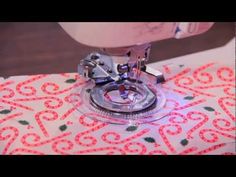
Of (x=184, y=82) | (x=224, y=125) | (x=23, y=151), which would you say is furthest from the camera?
(x=184, y=82)

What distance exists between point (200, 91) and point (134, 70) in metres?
0.16

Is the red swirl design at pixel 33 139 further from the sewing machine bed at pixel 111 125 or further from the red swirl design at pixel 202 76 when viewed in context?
the red swirl design at pixel 202 76

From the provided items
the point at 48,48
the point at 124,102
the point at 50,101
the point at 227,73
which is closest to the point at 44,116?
the point at 50,101

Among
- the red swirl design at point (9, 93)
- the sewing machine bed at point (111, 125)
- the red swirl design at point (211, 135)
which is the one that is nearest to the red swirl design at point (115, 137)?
the sewing machine bed at point (111, 125)

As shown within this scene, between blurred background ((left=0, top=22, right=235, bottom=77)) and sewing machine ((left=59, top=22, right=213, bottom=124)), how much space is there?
0.39 ft

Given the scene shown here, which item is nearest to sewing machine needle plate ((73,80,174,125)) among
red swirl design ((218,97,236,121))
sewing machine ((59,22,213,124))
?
sewing machine ((59,22,213,124))

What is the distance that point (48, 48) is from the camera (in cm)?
114

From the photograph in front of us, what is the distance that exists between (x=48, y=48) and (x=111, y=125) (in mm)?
337

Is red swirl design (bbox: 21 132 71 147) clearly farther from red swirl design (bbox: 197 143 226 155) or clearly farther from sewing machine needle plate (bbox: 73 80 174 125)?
red swirl design (bbox: 197 143 226 155)

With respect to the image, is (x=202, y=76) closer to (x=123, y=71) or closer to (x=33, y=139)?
(x=123, y=71)

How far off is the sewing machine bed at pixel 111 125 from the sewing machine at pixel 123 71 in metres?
0.03

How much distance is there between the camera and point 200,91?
3.34 ft

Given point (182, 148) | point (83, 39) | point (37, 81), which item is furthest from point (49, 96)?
point (182, 148)

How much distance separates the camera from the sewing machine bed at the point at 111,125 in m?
0.84
